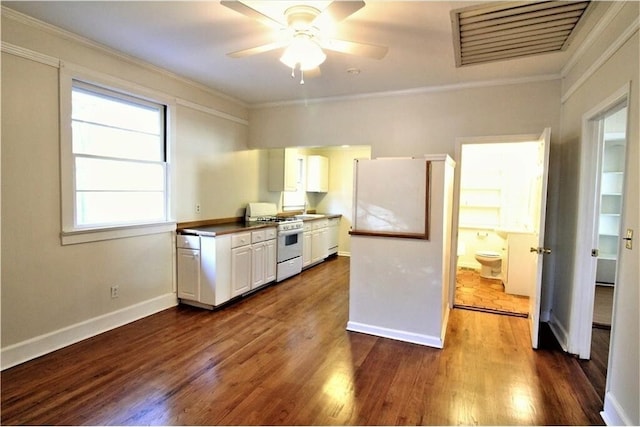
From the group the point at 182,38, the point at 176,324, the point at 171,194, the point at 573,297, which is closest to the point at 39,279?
the point at 176,324

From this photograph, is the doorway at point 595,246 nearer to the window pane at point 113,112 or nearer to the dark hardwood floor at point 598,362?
the dark hardwood floor at point 598,362

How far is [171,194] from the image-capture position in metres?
3.81

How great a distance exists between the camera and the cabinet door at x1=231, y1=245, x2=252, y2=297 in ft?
12.8

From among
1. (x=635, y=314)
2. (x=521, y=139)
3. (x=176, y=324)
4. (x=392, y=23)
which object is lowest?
(x=176, y=324)

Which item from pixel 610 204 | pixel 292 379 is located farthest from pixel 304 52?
pixel 610 204

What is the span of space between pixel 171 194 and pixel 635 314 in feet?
13.2

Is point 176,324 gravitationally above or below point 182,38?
below

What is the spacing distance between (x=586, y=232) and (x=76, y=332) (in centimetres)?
439

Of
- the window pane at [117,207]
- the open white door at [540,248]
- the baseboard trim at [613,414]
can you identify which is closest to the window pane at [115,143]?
the window pane at [117,207]

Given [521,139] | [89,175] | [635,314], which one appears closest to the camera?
[635,314]

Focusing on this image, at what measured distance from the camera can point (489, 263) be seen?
5.10 metres

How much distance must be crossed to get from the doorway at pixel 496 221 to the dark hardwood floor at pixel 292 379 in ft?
3.80

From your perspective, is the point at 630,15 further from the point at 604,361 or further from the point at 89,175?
the point at 89,175

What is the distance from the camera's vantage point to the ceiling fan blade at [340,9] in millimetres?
1688
